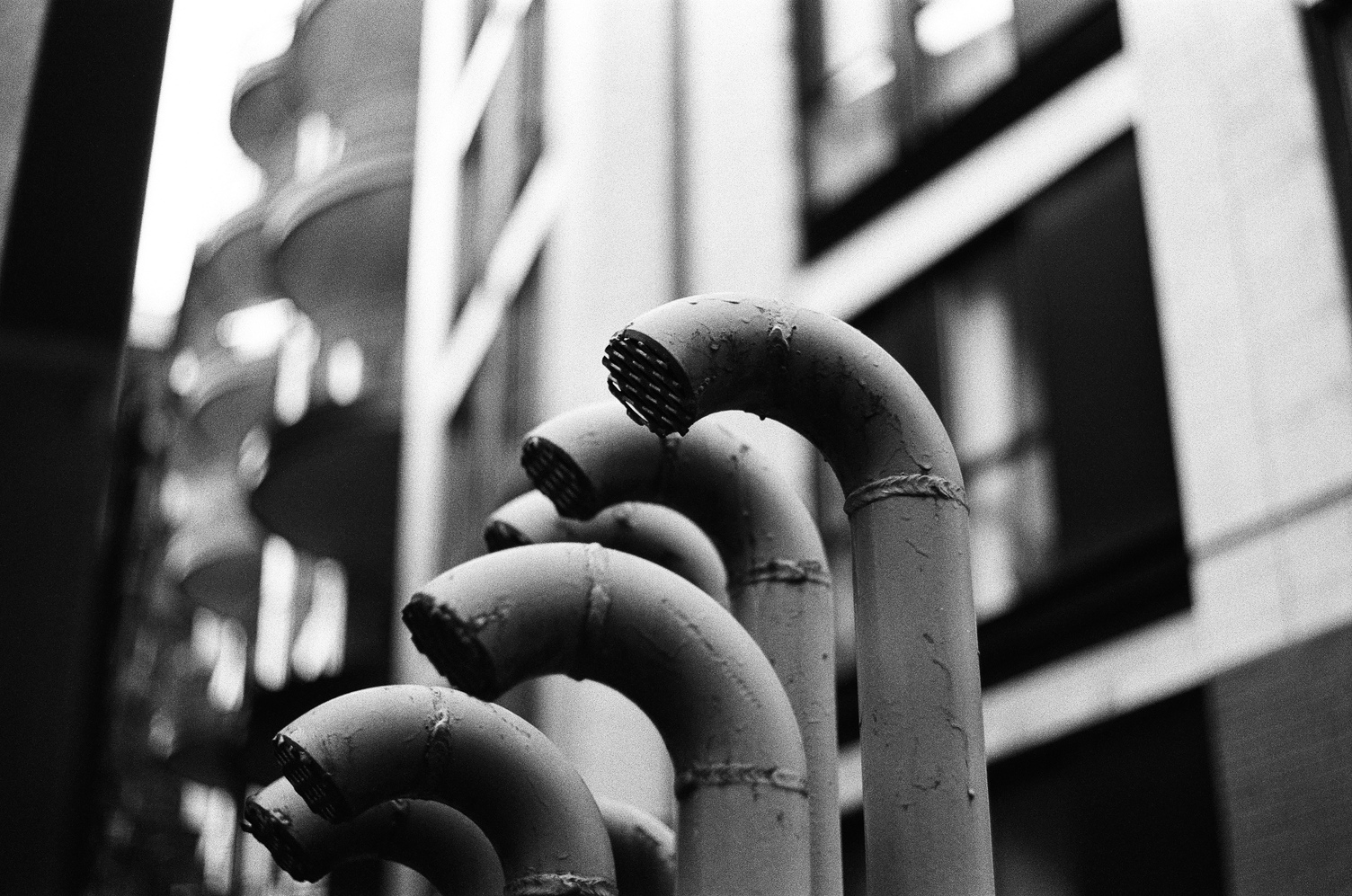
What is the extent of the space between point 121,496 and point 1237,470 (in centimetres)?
715

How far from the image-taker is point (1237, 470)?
36.3 ft

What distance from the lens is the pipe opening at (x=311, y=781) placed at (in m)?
5.01

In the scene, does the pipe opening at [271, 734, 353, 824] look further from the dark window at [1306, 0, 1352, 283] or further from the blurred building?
the dark window at [1306, 0, 1352, 283]

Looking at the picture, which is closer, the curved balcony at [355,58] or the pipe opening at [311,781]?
the pipe opening at [311,781]

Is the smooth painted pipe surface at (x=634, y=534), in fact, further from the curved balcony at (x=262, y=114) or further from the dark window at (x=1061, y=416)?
the curved balcony at (x=262, y=114)

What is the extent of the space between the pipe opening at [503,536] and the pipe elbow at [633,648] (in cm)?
109

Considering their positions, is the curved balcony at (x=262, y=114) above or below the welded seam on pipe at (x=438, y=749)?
above

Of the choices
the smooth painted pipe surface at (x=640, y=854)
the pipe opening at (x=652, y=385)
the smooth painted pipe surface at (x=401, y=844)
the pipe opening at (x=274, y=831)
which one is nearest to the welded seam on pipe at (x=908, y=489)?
the pipe opening at (x=652, y=385)

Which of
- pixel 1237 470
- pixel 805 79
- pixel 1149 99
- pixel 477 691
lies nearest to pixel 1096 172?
pixel 1149 99

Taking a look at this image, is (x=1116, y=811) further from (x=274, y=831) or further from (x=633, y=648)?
(x=274, y=831)

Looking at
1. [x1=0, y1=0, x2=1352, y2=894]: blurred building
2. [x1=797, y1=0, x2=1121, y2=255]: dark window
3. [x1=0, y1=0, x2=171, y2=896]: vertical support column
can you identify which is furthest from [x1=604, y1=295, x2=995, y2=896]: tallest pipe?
[x1=797, y1=0, x2=1121, y2=255]: dark window

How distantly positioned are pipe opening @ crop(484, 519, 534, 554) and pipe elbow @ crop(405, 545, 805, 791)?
109 centimetres

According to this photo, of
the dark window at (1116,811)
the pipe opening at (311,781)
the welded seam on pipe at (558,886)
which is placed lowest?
the welded seam on pipe at (558,886)

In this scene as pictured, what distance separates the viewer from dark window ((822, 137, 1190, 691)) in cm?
1212
